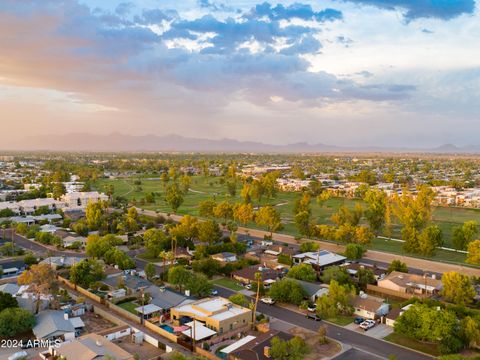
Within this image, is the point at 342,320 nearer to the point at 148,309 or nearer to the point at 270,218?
Answer: the point at 148,309

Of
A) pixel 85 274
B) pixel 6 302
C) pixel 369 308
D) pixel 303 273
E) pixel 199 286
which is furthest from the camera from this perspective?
pixel 303 273

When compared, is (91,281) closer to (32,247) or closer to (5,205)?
(32,247)

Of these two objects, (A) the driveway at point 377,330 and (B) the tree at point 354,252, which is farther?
(B) the tree at point 354,252

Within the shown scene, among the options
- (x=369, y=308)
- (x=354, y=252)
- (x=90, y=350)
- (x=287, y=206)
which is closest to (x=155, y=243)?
(x=354, y=252)

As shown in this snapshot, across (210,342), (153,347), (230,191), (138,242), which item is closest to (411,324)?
(210,342)

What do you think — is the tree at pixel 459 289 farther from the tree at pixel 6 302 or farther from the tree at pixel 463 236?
the tree at pixel 6 302

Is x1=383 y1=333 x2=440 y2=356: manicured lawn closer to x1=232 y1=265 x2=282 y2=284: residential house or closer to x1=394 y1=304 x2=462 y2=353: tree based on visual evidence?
x1=394 y1=304 x2=462 y2=353: tree

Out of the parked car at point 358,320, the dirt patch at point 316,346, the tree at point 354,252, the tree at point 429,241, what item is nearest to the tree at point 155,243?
the tree at point 354,252
